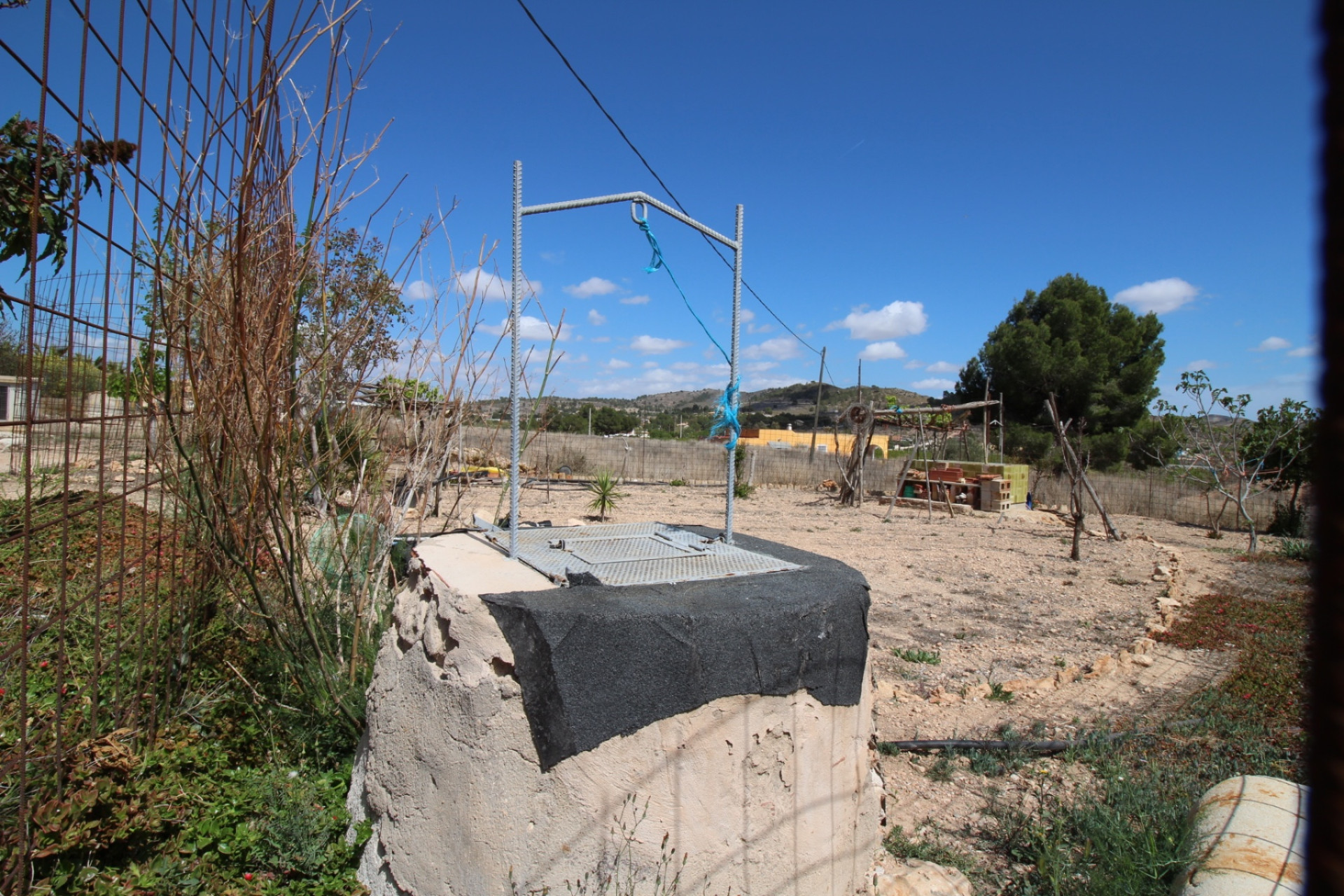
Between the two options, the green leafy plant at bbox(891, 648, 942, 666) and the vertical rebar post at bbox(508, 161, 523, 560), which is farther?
the green leafy plant at bbox(891, 648, 942, 666)

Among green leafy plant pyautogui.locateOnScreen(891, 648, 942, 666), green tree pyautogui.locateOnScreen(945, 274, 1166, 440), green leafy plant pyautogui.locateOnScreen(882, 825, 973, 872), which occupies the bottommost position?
green leafy plant pyautogui.locateOnScreen(882, 825, 973, 872)

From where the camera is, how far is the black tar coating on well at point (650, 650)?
78.6 inches

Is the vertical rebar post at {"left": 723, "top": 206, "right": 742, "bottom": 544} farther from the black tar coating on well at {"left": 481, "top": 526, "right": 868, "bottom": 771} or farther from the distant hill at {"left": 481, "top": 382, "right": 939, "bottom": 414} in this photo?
the distant hill at {"left": 481, "top": 382, "right": 939, "bottom": 414}

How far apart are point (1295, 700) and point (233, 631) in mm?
5847

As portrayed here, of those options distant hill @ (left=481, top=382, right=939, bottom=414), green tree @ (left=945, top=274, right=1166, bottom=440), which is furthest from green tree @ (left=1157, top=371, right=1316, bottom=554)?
distant hill @ (left=481, top=382, right=939, bottom=414)

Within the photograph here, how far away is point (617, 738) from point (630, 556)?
0.86 metres

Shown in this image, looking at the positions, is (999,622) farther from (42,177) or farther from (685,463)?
(685,463)

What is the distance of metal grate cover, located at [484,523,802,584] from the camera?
2.45m

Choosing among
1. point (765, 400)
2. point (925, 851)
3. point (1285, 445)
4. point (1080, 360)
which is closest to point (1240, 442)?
point (1285, 445)

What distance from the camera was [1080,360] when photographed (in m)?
21.5

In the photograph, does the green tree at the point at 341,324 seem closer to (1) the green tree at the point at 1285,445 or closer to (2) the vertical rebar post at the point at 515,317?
(2) the vertical rebar post at the point at 515,317

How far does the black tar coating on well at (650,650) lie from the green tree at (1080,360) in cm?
2194

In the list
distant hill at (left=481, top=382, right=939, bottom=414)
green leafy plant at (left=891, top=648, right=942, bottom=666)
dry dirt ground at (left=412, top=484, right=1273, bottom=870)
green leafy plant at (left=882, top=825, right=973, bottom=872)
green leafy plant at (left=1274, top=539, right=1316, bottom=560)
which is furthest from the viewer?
distant hill at (left=481, top=382, right=939, bottom=414)

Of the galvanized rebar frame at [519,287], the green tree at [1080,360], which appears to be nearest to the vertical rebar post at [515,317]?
the galvanized rebar frame at [519,287]
